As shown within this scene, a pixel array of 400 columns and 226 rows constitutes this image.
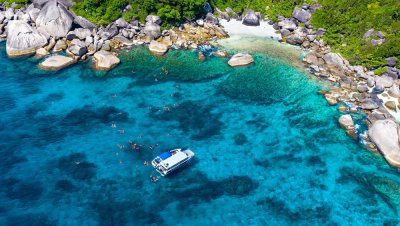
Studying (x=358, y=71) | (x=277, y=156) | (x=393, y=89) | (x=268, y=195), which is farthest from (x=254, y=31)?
(x=268, y=195)

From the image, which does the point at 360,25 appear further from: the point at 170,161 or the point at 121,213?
the point at 121,213

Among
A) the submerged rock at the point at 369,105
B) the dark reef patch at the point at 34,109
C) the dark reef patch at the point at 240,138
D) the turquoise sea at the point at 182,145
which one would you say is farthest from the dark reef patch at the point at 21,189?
the submerged rock at the point at 369,105

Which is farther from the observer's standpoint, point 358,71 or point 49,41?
point 49,41

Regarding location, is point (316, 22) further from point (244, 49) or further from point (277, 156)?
point (277, 156)

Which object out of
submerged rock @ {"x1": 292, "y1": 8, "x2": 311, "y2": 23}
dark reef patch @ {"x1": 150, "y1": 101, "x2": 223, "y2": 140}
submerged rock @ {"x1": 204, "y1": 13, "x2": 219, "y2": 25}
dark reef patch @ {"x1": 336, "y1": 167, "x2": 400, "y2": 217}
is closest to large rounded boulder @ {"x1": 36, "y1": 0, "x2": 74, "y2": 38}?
submerged rock @ {"x1": 204, "y1": 13, "x2": 219, "y2": 25}

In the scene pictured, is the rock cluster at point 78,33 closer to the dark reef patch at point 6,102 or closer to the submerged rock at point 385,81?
the dark reef patch at point 6,102
